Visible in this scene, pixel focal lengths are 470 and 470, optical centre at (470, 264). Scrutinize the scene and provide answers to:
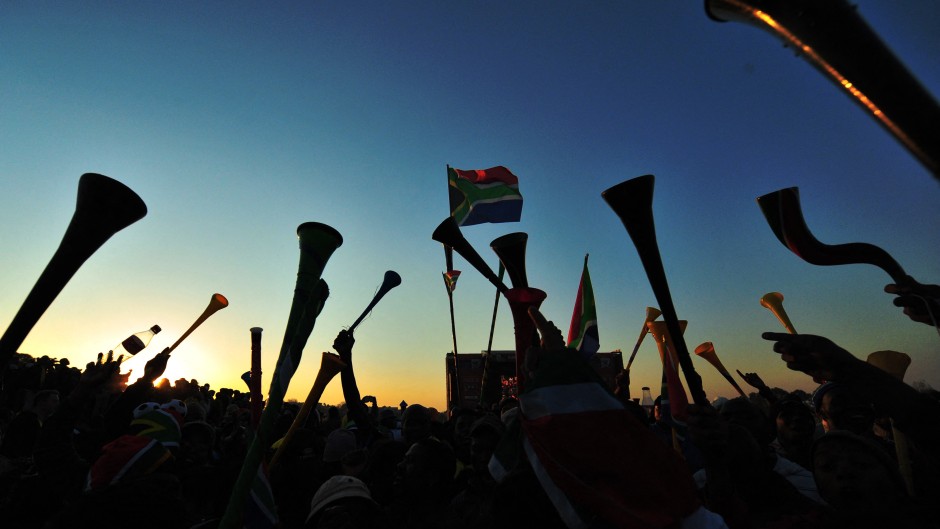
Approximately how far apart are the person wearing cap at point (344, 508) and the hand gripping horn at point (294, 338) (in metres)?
0.58

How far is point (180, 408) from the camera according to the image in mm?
5602

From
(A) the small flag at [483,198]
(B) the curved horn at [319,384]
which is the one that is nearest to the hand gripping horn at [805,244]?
(B) the curved horn at [319,384]

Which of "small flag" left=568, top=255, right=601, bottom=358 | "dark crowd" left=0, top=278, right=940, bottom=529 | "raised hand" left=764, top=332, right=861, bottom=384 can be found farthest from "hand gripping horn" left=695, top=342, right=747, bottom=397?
"raised hand" left=764, top=332, right=861, bottom=384

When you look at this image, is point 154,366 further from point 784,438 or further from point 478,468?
point 784,438

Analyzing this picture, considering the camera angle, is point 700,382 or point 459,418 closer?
point 700,382

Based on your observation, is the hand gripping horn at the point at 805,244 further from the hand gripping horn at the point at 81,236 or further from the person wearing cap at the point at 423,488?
the hand gripping horn at the point at 81,236

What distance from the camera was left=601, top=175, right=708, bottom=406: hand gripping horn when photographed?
2.15 m

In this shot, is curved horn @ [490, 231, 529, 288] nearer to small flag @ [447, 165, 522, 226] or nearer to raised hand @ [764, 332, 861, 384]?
raised hand @ [764, 332, 861, 384]

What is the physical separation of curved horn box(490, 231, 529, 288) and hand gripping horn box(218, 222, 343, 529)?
1302mm

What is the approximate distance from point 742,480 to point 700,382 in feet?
4.35

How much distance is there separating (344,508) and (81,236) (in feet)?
6.42

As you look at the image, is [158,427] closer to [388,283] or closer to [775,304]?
[388,283]

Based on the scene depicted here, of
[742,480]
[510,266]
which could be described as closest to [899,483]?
[742,480]

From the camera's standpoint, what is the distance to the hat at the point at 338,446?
197 inches
